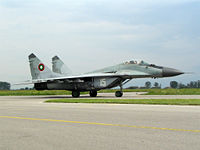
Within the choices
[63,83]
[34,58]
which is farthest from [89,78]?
[34,58]

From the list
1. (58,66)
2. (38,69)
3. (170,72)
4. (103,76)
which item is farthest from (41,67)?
(170,72)

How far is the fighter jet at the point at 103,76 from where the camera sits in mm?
27281

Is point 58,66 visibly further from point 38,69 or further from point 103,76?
point 103,76

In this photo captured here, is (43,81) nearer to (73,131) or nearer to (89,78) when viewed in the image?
(89,78)

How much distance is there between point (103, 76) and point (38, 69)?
9.58m

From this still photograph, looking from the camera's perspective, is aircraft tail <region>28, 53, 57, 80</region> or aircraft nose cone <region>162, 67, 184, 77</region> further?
aircraft tail <region>28, 53, 57, 80</region>

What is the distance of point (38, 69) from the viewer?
111ft

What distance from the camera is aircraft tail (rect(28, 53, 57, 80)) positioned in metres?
33.6

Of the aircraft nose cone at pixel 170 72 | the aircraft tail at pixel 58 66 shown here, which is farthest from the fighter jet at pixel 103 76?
the aircraft tail at pixel 58 66

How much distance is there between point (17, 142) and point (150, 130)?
333 centimetres

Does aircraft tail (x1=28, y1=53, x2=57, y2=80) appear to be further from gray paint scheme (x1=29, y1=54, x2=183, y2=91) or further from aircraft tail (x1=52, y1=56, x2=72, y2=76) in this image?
aircraft tail (x1=52, y1=56, x2=72, y2=76)

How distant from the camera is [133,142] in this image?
5789mm

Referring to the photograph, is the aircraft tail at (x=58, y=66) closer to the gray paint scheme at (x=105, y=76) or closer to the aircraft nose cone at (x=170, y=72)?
the gray paint scheme at (x=105, y=76)

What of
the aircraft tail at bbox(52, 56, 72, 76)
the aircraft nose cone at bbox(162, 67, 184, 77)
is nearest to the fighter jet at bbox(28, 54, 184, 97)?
the aircraft nose cone at bbox(162, 67, 184, 77)
